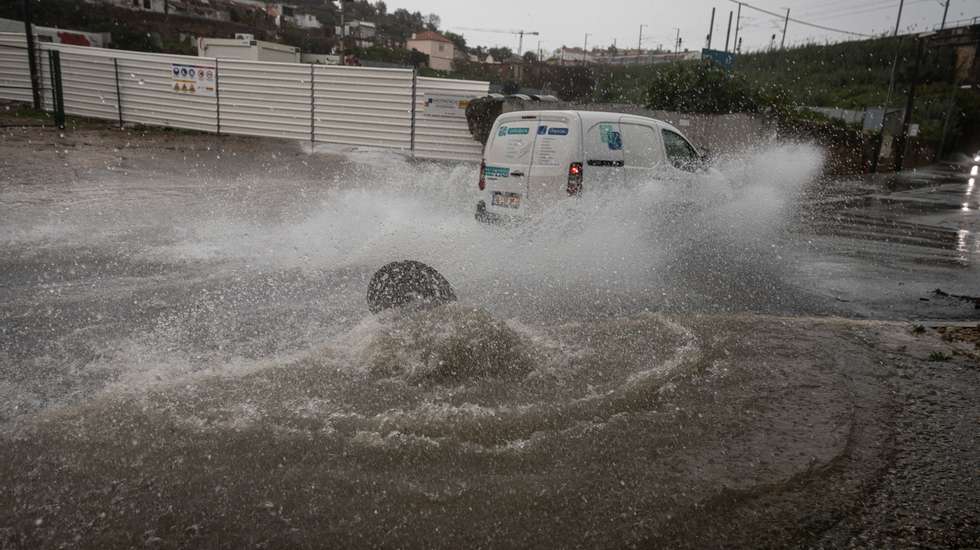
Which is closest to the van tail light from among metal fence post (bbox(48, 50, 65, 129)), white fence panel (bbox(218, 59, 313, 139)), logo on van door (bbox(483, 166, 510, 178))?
logo on van door (bbox(483, 166, 510, 178))

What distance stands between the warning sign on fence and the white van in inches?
592

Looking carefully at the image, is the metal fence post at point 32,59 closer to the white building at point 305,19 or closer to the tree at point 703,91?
the tree at point 703,91

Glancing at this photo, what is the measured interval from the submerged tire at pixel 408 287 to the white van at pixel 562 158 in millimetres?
2795

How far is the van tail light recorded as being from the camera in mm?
7148

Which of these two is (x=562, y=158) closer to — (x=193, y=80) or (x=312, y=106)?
(x=312, y=106)

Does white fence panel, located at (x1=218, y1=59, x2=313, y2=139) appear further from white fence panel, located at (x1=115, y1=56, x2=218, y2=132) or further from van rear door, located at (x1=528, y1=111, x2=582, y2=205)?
van rear door, located at (x1=528, y1=111, x2=582, y2=205)

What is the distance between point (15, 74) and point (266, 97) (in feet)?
33.8

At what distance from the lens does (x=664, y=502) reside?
274cm

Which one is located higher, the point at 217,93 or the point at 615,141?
the point at 217,93

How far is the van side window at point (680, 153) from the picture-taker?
27.4 feet

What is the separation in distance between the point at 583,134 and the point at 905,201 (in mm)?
14265

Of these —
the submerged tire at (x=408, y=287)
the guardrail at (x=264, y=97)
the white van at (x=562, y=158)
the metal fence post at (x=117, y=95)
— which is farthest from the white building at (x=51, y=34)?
the submerged tire at (x=408, y=287)

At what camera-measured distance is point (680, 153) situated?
861 cm

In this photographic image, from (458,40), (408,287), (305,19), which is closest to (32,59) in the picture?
(408,287)
